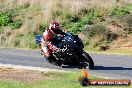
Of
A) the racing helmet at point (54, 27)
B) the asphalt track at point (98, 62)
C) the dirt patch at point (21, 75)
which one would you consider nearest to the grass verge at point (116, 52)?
the asphalt track at point (98, 62)

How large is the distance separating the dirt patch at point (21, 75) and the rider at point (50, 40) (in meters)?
1.62

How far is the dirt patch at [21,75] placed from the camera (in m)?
17.4

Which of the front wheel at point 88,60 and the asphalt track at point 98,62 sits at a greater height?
the front wheel at point 88,60

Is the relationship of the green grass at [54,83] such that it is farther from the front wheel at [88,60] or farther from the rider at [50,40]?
the rider at [50,40]

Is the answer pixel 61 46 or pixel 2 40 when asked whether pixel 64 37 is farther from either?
pixel 2 40

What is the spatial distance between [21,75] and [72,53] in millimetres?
2699

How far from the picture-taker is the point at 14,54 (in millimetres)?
25812

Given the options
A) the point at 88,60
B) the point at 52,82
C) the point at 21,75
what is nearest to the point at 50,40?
the point at 88,60

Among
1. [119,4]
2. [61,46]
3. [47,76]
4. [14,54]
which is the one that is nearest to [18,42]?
[14,54]

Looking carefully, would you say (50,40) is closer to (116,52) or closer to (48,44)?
(48,44)

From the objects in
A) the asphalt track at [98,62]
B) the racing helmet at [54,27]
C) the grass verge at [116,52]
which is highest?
the racing helmet at [54,27]

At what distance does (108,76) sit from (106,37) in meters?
11.5

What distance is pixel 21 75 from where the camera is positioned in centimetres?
1848

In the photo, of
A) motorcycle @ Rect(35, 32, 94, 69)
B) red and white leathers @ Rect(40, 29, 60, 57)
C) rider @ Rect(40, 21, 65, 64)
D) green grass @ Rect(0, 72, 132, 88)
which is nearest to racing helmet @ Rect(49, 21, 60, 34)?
rider @ Rect(40, 21, 65, 64)
